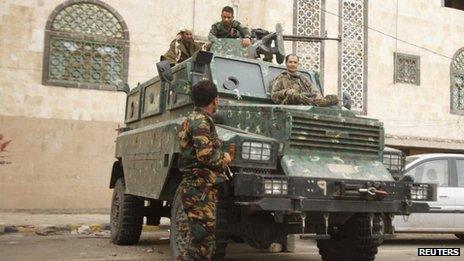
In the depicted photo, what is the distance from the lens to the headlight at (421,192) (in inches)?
223

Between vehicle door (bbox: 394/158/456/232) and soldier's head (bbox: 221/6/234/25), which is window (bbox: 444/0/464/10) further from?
soldier's head (bbox: 221/6/234/25)

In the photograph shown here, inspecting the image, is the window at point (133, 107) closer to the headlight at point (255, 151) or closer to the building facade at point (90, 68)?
the headlight at point (255, 151)

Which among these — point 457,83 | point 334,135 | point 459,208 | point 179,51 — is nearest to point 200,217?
point 334,135

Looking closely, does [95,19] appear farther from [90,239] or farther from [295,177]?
[295,177]

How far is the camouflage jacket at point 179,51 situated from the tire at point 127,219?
2.01 meters

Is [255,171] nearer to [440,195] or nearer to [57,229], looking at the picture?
[440,195]

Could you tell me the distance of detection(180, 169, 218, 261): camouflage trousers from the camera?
4.32 m

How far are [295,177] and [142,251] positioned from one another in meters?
3.43

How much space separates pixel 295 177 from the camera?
5.05 m

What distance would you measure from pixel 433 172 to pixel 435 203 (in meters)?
0.51

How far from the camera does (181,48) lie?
7691mm

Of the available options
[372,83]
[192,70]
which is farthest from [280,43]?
[372,83]

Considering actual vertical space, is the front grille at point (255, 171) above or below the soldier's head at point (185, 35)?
below

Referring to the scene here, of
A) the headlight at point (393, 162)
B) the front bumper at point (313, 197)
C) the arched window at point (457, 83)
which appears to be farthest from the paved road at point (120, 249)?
the arched window at point (457, 83)
